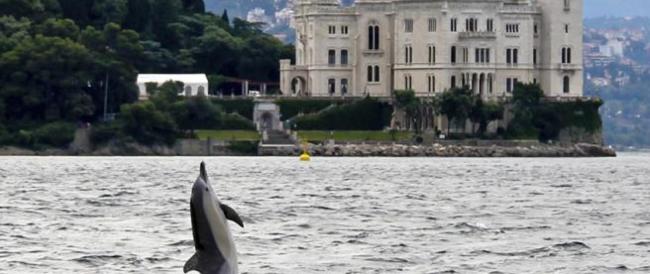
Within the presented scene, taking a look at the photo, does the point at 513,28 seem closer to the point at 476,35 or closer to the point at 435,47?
the point at 476,35

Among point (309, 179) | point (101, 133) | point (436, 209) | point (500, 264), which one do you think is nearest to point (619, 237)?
point (500, 264)

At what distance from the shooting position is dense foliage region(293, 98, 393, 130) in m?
177

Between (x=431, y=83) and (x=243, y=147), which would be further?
(x=431, y=83)

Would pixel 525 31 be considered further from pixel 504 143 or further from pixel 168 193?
pixel 168 193

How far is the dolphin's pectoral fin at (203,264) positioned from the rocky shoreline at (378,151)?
5129 inches

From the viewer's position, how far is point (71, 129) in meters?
163

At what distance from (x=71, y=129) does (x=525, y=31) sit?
123 feet

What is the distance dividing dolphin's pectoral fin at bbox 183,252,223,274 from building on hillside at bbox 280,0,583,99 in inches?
6029

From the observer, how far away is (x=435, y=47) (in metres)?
181

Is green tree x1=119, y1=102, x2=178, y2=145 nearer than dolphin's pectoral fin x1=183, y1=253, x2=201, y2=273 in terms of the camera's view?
No

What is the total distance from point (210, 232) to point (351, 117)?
493ft

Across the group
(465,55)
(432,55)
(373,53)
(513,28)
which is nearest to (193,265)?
(432,55)

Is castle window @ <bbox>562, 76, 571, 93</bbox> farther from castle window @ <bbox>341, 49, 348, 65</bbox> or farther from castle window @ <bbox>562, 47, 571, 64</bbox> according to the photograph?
castle window @ <bbox>341, 49, 348, 65</bbox>

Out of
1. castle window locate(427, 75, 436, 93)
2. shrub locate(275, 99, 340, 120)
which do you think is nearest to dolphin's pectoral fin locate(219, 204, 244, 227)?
shrub locate(275, 99, 340, 120)
